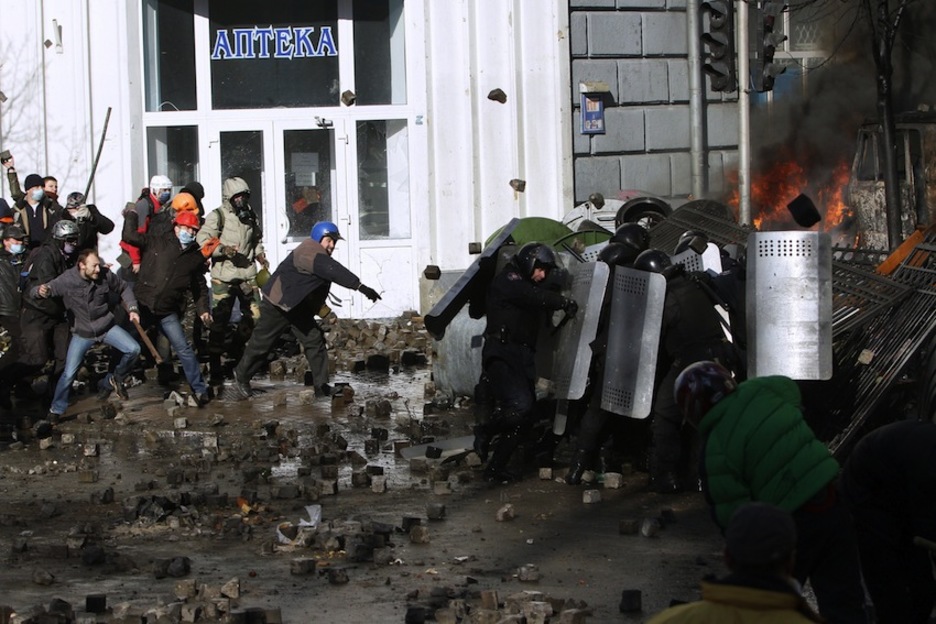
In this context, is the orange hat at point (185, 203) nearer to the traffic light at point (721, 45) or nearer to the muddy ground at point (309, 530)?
the muddy ground at point (309, 530)

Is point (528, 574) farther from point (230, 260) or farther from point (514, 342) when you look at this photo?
point (230, 260)

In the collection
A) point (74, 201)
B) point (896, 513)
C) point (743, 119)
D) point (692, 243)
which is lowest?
point (896, 513)

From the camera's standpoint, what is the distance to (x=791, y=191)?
2042cm

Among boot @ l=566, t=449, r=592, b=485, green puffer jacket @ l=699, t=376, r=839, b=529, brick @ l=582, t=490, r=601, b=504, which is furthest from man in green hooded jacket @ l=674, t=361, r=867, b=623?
boot @ l=566, t=449, r=592, b=485

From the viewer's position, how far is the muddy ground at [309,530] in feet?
23.6

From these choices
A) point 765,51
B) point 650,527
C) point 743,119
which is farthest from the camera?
point 743,119

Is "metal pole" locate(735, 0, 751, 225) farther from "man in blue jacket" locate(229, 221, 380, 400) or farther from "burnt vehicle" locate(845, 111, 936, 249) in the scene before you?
"man in blue jacket" locate(229, 221, 380, 400)

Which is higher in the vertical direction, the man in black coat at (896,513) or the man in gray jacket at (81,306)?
the man in gray jacket at (81,306)

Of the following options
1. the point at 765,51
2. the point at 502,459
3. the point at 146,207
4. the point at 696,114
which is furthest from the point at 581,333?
the point at 696,114

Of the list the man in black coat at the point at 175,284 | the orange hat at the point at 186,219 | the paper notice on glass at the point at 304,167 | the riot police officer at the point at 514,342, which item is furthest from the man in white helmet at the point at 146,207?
the riot police officer at the point at 514,342

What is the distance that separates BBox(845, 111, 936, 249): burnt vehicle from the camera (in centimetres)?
1991

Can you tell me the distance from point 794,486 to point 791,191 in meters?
15.6

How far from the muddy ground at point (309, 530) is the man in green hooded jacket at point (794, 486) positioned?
1558mm

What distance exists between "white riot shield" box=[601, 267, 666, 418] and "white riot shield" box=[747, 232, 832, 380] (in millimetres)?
731
